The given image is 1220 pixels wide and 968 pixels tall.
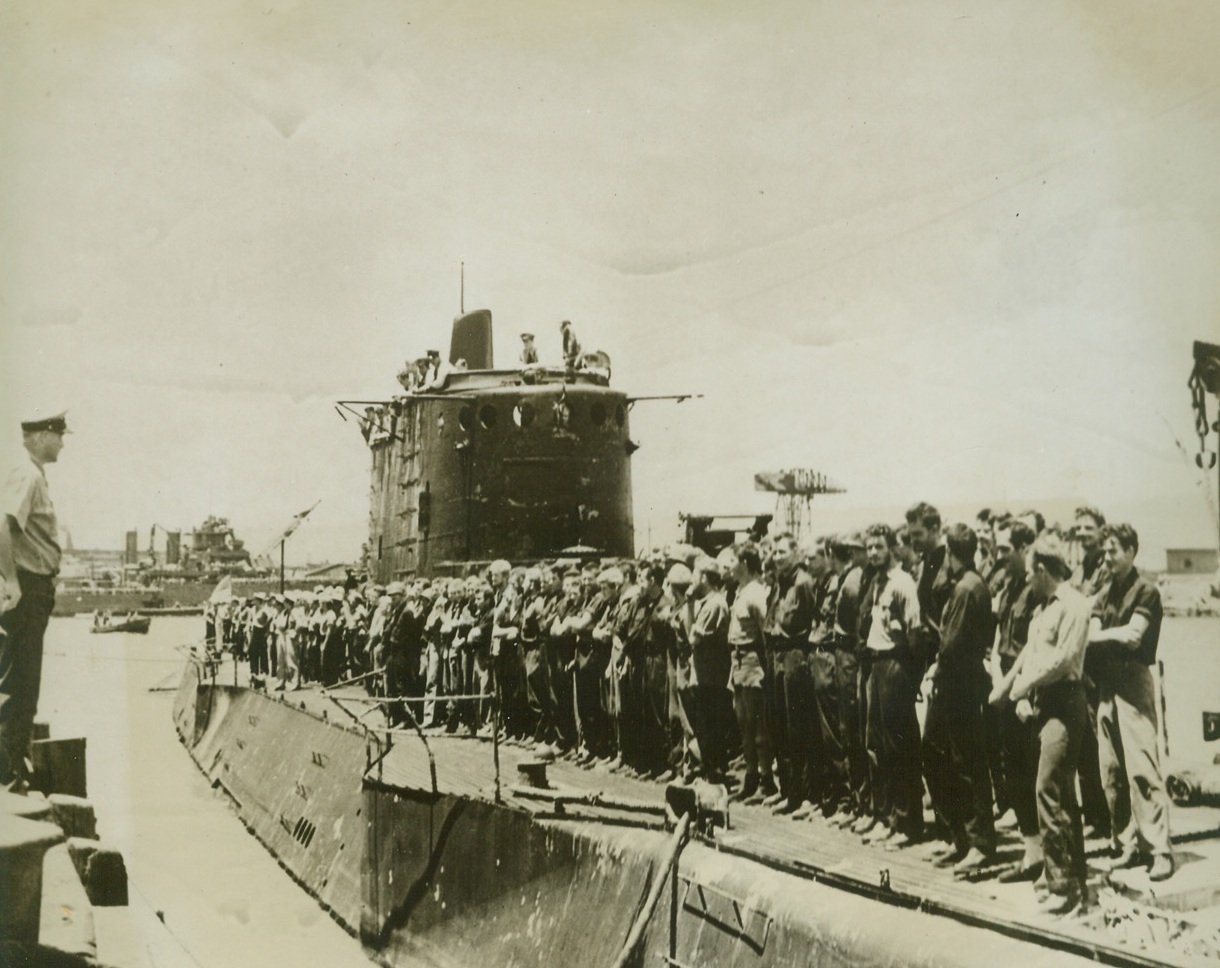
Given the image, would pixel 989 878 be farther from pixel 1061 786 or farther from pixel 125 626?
pixel 125 626

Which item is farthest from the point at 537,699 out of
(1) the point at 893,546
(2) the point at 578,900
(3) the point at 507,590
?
(1) the point at 893,546

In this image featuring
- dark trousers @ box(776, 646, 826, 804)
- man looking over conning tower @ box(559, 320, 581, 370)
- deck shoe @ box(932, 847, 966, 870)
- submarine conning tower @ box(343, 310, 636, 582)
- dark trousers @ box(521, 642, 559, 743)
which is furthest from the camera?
submarine conning tower @ box(343, 310, 636, 582)

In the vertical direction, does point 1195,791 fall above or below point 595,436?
below

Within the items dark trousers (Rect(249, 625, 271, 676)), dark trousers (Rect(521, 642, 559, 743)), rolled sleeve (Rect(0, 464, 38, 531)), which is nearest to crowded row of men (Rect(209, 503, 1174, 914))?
dark trousers (Rect(521, 642, 559, 743))

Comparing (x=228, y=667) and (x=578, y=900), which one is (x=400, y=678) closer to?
(x=578, y=900)

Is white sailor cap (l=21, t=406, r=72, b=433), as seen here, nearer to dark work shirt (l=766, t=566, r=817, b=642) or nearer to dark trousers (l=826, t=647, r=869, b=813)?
dark work shirt (l=766, t=566, r=817, b=642)

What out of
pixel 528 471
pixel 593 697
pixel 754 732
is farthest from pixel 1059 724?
pixel 528 471

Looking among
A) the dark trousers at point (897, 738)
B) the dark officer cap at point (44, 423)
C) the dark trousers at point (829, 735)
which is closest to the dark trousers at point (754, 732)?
the dark trousers at point (829, 735)
